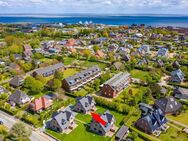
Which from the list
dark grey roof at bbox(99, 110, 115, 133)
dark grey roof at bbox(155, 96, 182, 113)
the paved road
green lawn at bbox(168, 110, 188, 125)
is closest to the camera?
the paved road

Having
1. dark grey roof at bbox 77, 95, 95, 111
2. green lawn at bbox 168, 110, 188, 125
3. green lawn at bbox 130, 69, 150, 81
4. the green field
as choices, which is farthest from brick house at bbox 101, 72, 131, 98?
green lawn at bbox 168, 110, 188, 125

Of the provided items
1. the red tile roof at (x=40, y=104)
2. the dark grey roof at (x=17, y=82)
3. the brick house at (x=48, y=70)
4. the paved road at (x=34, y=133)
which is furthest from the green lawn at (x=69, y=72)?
the paved road at (x=34, y=133)

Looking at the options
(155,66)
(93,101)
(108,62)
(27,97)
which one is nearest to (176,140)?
(93,101)

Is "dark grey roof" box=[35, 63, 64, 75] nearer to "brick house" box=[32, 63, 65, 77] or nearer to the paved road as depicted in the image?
"brick house" box=[32, 63, 65, 77]

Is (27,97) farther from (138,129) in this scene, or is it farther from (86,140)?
(138,129)

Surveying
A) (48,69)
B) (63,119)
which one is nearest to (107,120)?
(63,119)

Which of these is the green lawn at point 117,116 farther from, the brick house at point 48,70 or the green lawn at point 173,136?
the brick house at point 48,70

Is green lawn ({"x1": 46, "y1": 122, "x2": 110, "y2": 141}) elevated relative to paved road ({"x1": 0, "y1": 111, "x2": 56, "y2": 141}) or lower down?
elevated
